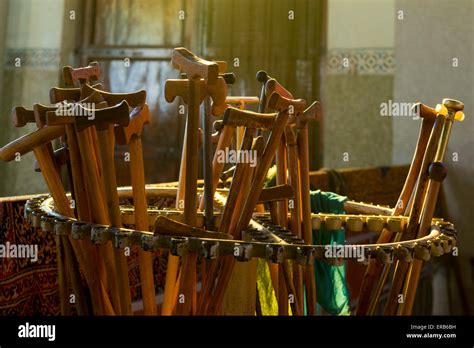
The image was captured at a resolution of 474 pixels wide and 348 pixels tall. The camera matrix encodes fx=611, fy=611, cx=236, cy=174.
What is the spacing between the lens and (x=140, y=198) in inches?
27.5

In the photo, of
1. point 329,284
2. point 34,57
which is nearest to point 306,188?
point 329,284

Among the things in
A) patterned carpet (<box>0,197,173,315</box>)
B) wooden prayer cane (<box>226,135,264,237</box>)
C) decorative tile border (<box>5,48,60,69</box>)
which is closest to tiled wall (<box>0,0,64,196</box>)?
decorative tile border (<box>5,48,60,69</box>)

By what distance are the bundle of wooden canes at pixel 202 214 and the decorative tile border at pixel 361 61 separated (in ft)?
7.39

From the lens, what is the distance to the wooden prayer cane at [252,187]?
0.65 metres

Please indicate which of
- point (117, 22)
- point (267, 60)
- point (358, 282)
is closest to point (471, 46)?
point (267, 60)

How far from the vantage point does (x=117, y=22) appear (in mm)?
3246

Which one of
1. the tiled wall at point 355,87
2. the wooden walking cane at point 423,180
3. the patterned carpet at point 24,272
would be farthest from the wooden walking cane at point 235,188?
the tiled wall at point 355,87

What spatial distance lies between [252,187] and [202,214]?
0.10 m

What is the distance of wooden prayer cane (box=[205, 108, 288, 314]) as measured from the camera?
647 mm

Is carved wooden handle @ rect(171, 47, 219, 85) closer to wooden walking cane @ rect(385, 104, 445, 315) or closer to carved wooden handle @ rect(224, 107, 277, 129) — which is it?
carved wooden handle @ rect(224, 107, 277, 129)

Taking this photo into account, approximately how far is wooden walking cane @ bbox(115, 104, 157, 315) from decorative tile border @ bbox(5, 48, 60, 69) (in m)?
2.71

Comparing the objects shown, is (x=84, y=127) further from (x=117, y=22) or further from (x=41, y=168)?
(x=117, y=22)

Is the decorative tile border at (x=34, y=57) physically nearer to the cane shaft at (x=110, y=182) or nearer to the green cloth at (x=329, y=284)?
the green cloth at (x=329, y=284)

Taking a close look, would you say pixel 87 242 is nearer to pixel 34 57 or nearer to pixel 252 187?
pixel 252 187
